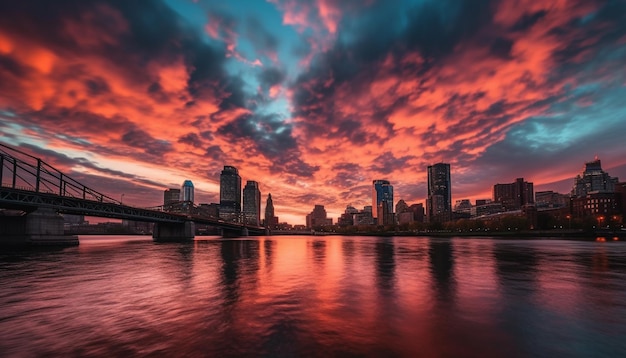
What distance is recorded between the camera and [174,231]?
162375 mm

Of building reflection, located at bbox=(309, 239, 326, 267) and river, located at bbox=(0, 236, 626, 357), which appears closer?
river, located at bbox=(0, 236, 626, 357)

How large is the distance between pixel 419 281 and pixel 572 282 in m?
12.9

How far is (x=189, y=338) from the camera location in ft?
39.1

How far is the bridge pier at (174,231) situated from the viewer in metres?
160

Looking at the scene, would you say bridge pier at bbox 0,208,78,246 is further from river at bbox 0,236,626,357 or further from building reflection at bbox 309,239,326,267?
building reflection at bbox 309,239,326,267

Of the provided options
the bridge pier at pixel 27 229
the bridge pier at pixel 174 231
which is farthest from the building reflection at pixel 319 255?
the bridge pier at pixel 174 231

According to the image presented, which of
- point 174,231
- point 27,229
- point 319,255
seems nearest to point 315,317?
point 319,255

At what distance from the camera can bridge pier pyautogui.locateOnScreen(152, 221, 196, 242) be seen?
160m

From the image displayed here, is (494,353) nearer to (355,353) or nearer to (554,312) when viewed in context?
(355,353)

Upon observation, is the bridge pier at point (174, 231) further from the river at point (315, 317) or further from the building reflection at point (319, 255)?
the river at point (315, 317)

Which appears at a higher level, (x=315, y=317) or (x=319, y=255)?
(x=315, y=317)

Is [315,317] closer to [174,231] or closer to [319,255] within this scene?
[319,255]

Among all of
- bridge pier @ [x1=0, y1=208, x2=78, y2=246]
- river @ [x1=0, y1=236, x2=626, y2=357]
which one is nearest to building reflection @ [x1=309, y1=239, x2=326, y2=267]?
river @ [x1=0, y1=236, x2=626, y2=357]

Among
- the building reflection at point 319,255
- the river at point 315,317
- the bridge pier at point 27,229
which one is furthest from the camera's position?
the bridge pier at point 27,229
